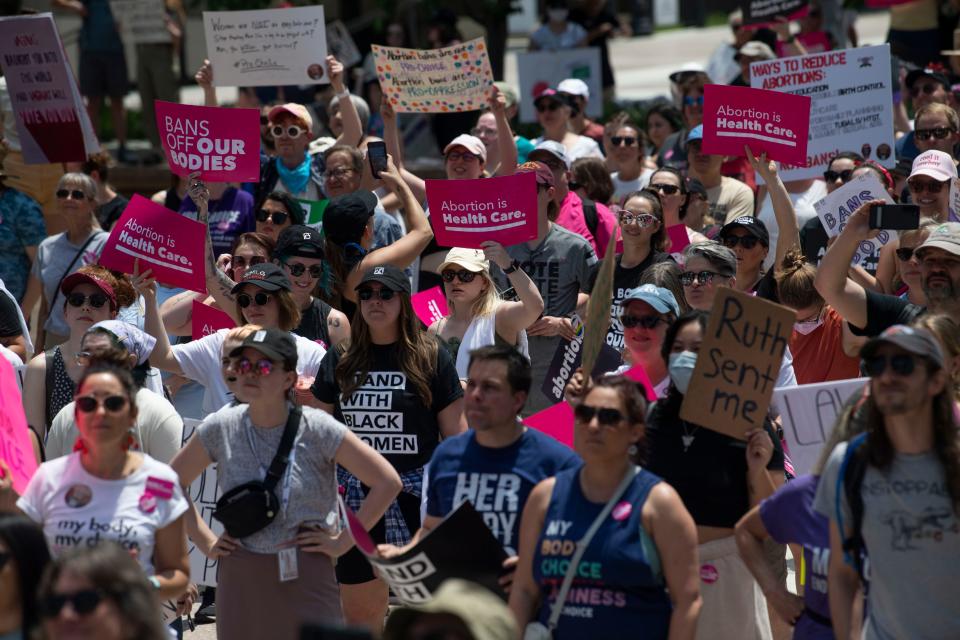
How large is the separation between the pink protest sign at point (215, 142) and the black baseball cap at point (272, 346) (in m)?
3.34

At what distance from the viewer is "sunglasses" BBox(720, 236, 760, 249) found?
7.73m

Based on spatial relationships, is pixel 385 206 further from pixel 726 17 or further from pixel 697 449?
pixel 726 17

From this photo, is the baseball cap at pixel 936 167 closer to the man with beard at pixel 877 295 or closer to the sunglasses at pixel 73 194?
the man with beard at pixel 877 295

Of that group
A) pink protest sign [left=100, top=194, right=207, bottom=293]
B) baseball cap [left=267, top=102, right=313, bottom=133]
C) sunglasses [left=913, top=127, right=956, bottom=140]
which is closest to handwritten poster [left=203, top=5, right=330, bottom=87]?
baseball cap [left=267, top=102, right=313, bottom=133]

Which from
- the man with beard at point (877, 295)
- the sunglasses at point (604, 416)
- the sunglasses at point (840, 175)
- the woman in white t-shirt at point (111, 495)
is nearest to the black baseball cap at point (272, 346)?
the woman in white t-shirt at point (111, 495)

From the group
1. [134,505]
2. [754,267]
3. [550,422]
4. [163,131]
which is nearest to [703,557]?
[550,422]

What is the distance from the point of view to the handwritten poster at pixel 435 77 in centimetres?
1005

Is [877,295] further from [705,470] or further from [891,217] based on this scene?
[705,470]

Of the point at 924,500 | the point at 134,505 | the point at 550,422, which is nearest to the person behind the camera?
the point at 924,500

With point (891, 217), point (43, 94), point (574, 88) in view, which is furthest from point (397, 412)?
point (574, 88)

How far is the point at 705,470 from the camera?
527 centimetres

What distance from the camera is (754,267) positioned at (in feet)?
25.6

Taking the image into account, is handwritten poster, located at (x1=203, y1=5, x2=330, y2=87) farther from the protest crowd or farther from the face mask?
the face mask

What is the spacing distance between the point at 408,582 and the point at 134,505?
95 cm
